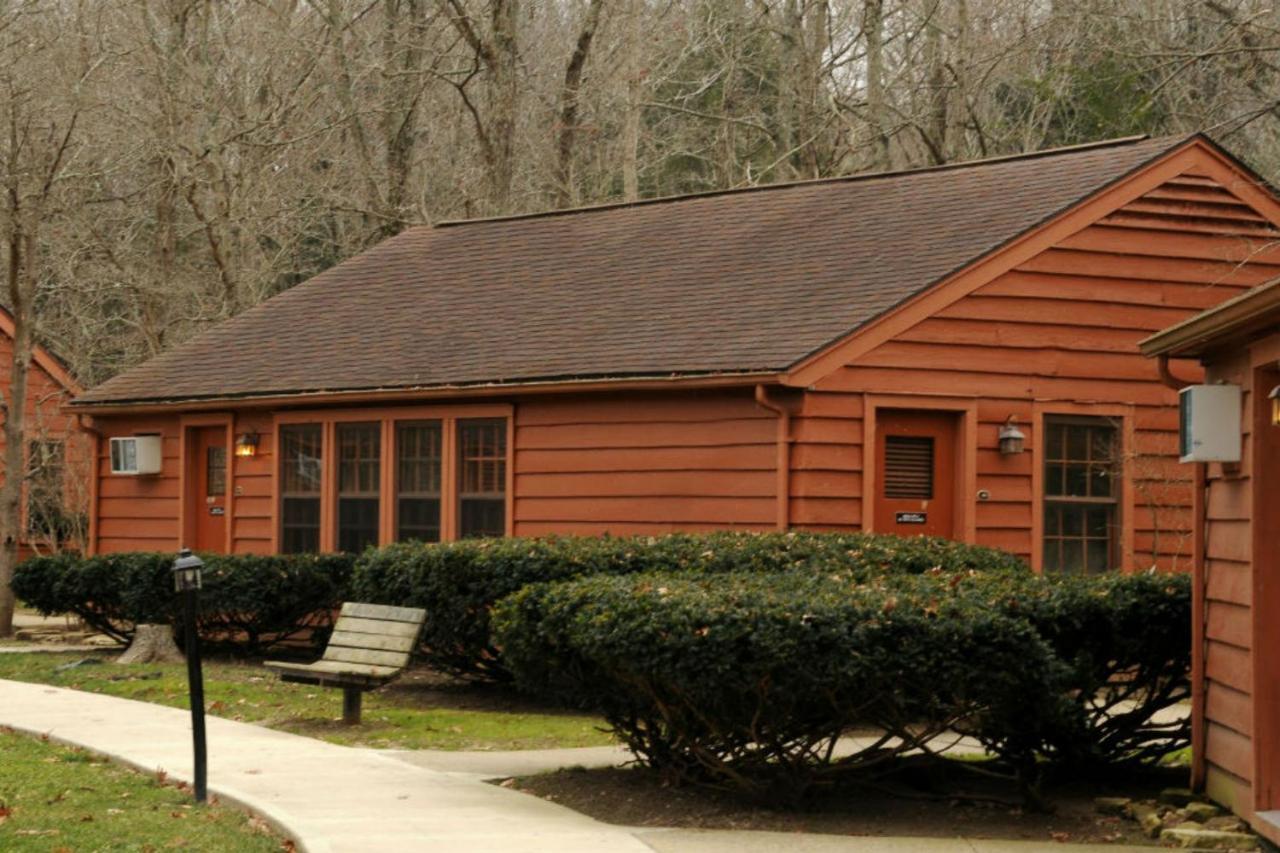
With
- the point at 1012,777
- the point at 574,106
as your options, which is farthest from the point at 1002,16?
the point at 1012,777

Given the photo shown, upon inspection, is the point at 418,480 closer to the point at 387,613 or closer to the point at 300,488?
the point at 300,488

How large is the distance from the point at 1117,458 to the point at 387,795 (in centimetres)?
854

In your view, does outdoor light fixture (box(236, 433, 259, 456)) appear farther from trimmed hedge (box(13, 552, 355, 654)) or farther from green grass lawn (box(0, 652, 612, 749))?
green grass lawn (box(0, 652, 612, 749))

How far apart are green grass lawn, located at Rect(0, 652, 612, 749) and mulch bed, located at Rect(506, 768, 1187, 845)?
1.37 metres

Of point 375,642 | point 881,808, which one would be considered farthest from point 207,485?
point 881,808

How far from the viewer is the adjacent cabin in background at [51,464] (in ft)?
88.0

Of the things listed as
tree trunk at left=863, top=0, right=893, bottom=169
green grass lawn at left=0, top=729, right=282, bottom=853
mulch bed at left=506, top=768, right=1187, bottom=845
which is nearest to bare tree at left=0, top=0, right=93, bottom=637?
green grass lawn at left=0, top=729, right=282, bottom=853

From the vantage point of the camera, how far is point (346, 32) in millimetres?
32406

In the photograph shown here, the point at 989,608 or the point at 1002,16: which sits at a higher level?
the point at 1002,16

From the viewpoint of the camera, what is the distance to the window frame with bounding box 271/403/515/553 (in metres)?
18.1

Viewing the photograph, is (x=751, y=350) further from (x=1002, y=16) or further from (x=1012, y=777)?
(x=1002, y=16)

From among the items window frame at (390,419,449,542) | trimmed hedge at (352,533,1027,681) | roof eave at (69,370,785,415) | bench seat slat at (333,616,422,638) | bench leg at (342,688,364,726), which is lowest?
bench leg at (342,688,364,726)

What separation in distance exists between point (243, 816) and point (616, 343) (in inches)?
330

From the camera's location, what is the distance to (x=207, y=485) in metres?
21.5
